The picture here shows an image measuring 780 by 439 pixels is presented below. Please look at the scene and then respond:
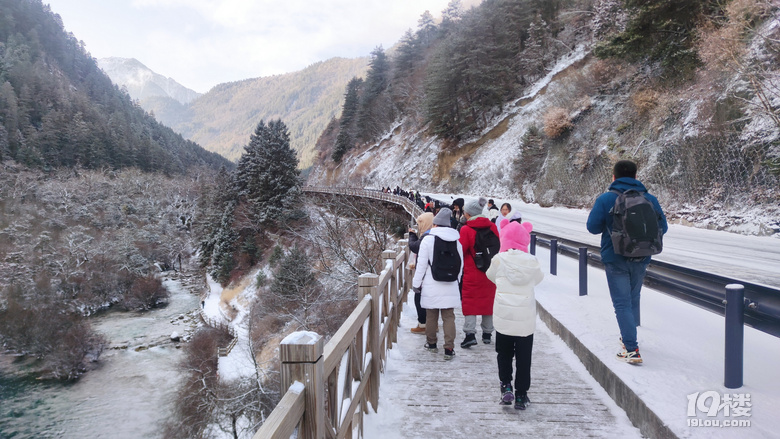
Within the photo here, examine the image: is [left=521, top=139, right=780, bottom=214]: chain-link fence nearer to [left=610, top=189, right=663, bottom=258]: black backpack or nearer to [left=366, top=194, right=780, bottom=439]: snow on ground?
[left=366, top=194, right=780, bottom=439]: snow on ground

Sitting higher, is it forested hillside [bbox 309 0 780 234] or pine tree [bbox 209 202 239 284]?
forested hillside [bbox 309 0 780 234]

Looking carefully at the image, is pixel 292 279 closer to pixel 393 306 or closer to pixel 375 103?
pixel 393 306

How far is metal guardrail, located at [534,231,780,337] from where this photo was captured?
279 centimetres

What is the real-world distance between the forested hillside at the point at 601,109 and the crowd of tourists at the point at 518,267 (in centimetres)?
1127

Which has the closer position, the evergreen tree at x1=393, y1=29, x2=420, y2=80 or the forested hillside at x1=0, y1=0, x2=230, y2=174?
the evergreen tree at x1=393, y1=29, x2=420, y2=80

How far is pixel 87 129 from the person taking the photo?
79.9 m

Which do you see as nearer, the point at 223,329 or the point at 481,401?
the point at 481,401

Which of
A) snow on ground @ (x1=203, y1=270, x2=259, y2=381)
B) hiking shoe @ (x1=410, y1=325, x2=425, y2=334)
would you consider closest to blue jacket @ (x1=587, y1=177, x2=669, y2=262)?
hiking shoe @ (x1=410, y1=325, x2=425, y2=334)

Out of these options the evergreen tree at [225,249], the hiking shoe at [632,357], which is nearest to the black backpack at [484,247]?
the hiking shoe at [632,357]

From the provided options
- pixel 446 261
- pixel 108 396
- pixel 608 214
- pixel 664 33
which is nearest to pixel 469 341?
pixel 446 261

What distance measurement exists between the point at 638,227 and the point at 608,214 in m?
0.29

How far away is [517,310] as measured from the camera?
330 cm
